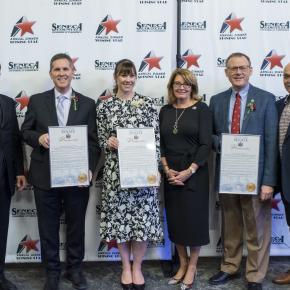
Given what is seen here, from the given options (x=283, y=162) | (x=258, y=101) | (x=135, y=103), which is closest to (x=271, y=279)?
(x=283, y=162)

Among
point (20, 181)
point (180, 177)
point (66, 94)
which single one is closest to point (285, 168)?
point (180, 177)

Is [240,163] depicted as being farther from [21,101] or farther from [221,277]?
[21,101]

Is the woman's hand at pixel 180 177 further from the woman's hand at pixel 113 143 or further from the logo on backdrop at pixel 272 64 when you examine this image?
the logo on backdrop at pixel 272 64

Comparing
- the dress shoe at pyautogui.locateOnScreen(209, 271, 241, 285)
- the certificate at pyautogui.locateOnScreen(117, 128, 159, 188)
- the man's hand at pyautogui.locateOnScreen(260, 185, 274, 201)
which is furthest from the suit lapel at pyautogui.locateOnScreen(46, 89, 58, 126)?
the dress shoe at pyautogui.locateOnScreen(209, 271, 241, 285)

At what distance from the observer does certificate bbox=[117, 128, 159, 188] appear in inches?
97.9

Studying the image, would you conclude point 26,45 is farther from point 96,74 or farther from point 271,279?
point 271,279

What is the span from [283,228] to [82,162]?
1883mm

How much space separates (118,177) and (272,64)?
164 cm

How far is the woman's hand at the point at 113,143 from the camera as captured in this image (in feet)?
8.25

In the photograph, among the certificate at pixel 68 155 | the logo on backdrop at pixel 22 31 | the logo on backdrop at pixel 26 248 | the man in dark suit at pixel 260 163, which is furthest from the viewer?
the logo on backdrop at pixel 26 248

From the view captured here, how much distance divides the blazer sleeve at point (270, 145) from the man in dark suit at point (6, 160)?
1768mm

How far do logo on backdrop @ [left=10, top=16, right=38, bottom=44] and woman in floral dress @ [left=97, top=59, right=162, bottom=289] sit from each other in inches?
38.0

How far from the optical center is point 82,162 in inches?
99.0

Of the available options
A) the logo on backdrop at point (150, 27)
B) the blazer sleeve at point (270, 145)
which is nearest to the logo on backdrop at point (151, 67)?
the logo on backdrop at point (150, 27)
